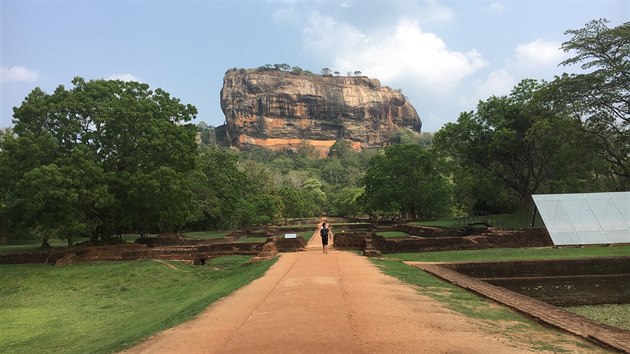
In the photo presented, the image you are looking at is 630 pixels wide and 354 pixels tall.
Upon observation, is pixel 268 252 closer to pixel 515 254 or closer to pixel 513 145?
pixel 515 254

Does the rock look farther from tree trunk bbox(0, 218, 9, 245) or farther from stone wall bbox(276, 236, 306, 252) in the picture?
tree trunk bbox(0, 218, 9, 245)

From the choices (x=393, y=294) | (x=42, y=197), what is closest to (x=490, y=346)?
(x=393, y=294)

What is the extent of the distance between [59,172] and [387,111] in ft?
498

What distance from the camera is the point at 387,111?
539ft

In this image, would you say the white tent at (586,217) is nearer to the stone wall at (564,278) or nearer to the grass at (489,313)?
the stone wall at (564,278)

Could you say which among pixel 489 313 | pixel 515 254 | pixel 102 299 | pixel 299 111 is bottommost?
pixel 102 299

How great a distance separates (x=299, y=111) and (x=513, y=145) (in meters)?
125

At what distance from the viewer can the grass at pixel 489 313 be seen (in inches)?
228

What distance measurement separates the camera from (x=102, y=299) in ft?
48.4

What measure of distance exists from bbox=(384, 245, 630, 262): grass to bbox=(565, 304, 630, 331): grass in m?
3.16

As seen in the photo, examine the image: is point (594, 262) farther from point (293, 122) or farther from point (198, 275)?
point (293, 122)

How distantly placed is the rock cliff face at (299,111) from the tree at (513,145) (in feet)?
388

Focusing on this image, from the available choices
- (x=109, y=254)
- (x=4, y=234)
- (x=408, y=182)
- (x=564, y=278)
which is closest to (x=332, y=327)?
(x=564, y=278)

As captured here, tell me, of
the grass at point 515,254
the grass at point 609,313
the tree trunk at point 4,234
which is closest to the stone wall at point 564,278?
the grass at point 609,313
